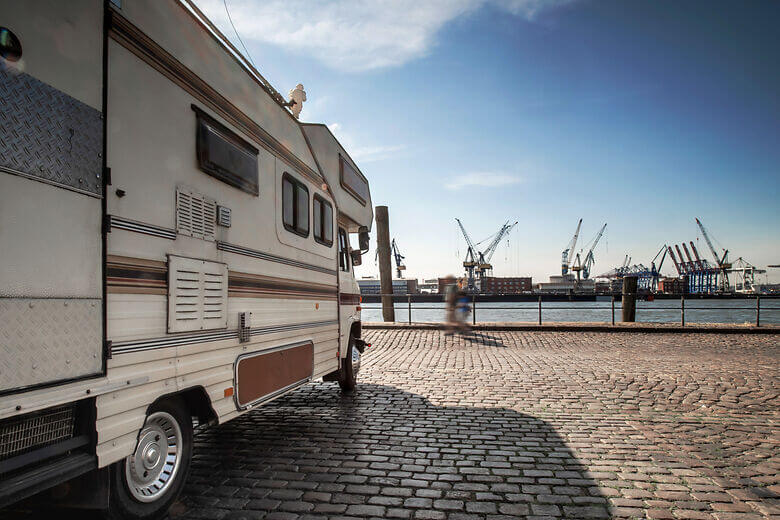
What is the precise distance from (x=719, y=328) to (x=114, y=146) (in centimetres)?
1577

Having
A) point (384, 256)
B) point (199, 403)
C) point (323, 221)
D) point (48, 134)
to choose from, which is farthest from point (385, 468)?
point (384, 256)

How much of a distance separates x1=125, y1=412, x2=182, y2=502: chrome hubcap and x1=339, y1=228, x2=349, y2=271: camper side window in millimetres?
3867

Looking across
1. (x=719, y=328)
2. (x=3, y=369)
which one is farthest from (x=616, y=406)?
(x=719, y=328)

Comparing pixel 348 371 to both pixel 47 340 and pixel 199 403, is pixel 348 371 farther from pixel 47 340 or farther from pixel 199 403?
pixel 47 340

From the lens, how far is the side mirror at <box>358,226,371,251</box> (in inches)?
307

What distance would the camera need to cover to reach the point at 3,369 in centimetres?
211

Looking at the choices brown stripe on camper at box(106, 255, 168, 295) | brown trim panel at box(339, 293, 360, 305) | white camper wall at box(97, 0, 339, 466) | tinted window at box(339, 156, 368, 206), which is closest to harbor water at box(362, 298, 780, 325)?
brown trim panel at box(339, 293, 360, 305)

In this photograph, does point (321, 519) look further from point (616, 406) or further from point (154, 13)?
point (616, 406)

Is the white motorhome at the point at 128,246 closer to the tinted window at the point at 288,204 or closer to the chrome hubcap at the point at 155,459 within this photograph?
the chrome hubcap at the point at 155,459

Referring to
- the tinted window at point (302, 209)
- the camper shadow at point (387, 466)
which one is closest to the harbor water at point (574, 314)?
the camper shadow at point (387, 466)

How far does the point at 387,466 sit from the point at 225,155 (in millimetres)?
2949

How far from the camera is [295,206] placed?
5.18m

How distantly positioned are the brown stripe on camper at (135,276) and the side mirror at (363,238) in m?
4.78

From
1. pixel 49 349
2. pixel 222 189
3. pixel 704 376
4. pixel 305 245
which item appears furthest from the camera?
pixel 704 376
